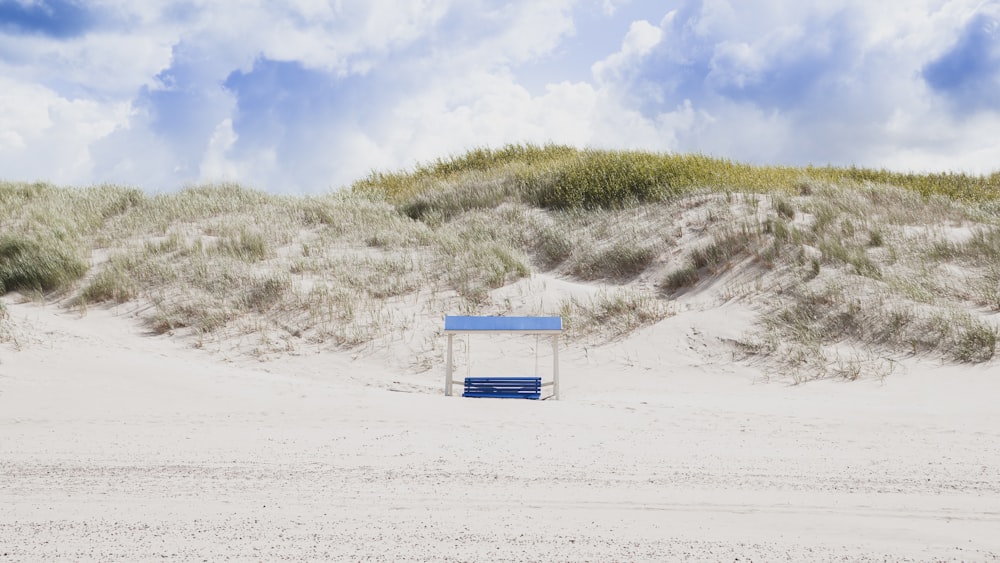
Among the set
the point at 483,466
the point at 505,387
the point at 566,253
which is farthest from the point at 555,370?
the point at 566,253

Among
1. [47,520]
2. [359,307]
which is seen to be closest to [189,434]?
[47,520]

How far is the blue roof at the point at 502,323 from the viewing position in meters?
10.2

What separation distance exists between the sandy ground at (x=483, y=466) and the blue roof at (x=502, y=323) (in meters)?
1.09

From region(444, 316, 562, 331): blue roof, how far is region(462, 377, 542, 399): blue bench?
672 mm

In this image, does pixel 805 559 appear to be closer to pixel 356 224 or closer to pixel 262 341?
pixel 262 341

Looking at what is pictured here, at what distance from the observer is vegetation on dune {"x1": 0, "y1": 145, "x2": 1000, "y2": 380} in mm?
12812

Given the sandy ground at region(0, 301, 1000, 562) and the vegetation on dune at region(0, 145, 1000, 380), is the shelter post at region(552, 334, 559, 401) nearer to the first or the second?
the sandy ground at region(0, 301, 1000, 562)

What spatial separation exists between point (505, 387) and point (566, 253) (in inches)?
298

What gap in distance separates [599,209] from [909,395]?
388 inches

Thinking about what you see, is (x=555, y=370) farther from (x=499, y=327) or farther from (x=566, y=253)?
(x=566, y=253)

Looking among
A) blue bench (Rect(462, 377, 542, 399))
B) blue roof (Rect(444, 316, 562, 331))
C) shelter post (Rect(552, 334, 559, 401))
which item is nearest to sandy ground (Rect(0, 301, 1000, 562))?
shelter post (Rect(552, 334, 559, 401))

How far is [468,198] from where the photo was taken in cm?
2059

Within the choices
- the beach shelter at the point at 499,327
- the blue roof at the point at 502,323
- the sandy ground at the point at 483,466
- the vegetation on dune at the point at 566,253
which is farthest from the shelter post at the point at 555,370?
the vegetation on dune at the point at 566,253

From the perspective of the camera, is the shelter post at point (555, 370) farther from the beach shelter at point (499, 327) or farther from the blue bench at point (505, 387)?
the blue bench at point (505, 387)
